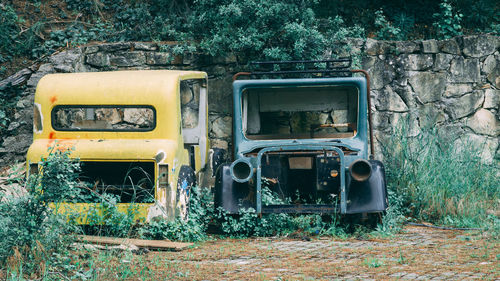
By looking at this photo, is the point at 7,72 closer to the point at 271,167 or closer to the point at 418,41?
the point at 271,167

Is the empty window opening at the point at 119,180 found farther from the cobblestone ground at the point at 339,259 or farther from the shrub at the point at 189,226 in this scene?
the cobblestone ground at the point at 339,259

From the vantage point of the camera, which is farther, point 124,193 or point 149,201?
point 124,193

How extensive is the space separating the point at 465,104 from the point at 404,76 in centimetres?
116

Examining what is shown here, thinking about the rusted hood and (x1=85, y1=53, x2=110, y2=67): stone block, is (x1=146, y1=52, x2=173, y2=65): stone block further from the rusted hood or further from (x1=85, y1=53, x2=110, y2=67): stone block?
the rusted hood

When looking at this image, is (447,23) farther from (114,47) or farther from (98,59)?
(98,59)

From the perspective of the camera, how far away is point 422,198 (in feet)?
25.1

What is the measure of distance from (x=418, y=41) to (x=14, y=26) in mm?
7183

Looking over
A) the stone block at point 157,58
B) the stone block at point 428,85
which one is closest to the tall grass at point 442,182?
the stone block at point 428,85

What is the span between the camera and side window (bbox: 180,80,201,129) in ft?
32.3

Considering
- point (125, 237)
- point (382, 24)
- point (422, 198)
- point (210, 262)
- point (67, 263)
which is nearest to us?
point (67, 263)

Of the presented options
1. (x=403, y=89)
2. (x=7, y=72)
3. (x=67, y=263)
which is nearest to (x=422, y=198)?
(x=403, y=89)

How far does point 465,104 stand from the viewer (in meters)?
10.2

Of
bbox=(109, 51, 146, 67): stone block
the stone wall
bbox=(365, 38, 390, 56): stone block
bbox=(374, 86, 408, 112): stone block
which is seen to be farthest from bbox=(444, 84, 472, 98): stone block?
bbox=(109, 51, 146, 67): stone block

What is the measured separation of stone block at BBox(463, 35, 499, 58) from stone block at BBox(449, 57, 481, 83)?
0.43 feet
